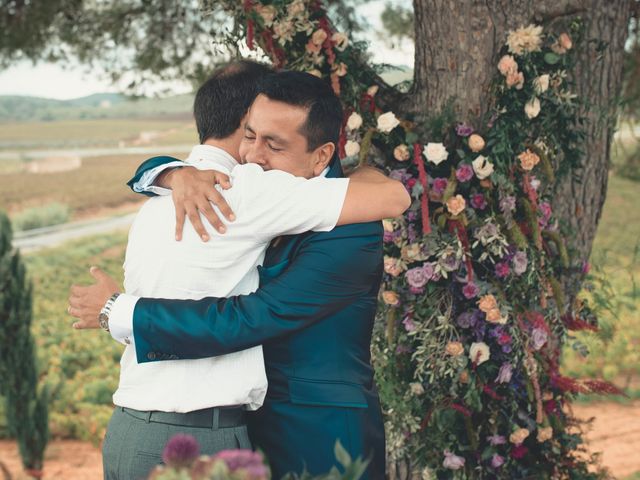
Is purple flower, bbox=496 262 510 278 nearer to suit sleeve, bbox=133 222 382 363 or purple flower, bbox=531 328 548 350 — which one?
purple flower, bbox=531 328 548 350

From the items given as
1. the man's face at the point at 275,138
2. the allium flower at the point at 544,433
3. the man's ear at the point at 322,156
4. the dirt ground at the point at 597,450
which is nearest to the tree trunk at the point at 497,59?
the allium flower at the point at 544,433

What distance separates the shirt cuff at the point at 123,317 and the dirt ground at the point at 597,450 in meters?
4.08

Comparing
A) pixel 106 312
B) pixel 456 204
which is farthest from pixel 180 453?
pixel 456 204

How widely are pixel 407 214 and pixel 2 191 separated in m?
10.7

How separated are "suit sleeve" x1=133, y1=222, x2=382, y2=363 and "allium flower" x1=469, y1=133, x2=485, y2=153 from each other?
106 cm

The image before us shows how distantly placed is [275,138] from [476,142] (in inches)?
44.7

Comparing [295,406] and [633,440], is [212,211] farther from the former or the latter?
[633,440]

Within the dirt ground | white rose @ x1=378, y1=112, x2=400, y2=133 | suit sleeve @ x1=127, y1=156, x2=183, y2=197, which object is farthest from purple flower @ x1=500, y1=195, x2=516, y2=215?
the dirt ground

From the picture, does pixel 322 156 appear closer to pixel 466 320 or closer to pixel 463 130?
pixel 463 130

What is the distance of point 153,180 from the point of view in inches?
77.7

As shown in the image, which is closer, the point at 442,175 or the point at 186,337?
the point at 186,337

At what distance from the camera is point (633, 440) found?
5.91 m

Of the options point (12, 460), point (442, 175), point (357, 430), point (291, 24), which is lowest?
point (12, 460)

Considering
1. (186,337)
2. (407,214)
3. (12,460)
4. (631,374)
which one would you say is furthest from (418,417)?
(631,374)
